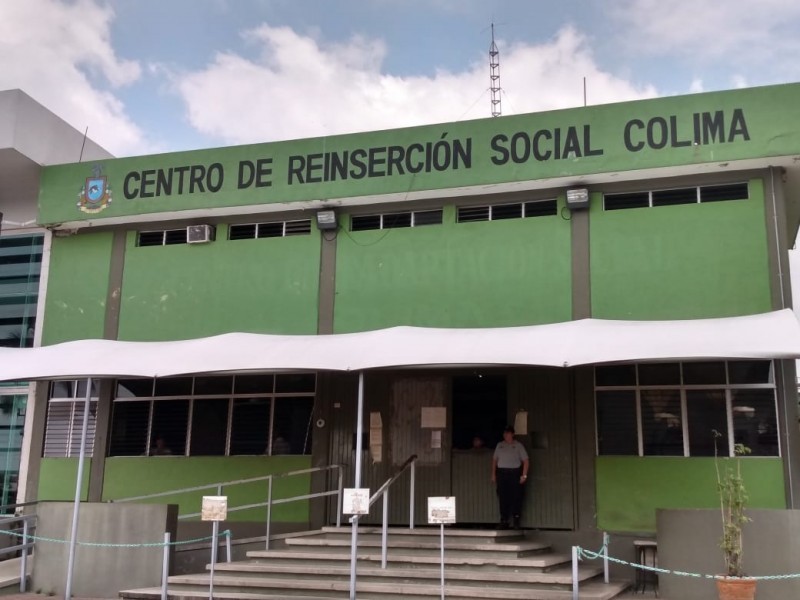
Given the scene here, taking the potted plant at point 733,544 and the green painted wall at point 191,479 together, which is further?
the green painted wall at point 191,479

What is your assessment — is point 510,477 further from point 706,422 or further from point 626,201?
point 626,201

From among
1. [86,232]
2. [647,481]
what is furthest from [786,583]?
[86,232]

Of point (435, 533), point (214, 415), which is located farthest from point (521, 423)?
point (214, 415)

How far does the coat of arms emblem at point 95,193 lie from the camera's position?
15.4m

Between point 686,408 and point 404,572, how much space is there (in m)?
4.61

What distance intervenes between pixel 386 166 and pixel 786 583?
8.21 metres

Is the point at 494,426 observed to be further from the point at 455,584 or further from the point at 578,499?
the point at 455,584

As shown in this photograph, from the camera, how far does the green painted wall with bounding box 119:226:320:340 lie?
14188mm

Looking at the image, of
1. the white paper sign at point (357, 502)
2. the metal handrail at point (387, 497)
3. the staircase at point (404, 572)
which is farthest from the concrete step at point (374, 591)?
the white paper sign at point (357, 502)

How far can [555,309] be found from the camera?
12766 millimetres

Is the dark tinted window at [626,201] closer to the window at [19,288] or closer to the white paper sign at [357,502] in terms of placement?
the white paper sign at [357,502]

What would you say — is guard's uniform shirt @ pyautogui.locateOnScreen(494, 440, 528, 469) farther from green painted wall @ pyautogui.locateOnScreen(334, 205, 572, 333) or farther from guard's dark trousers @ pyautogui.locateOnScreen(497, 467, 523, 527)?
green painted wall @ pyautogui.locateOnScreen(334, 205, 572, 333)

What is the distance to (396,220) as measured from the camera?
14.1 meters

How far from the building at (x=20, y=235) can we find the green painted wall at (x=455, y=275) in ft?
19.7
